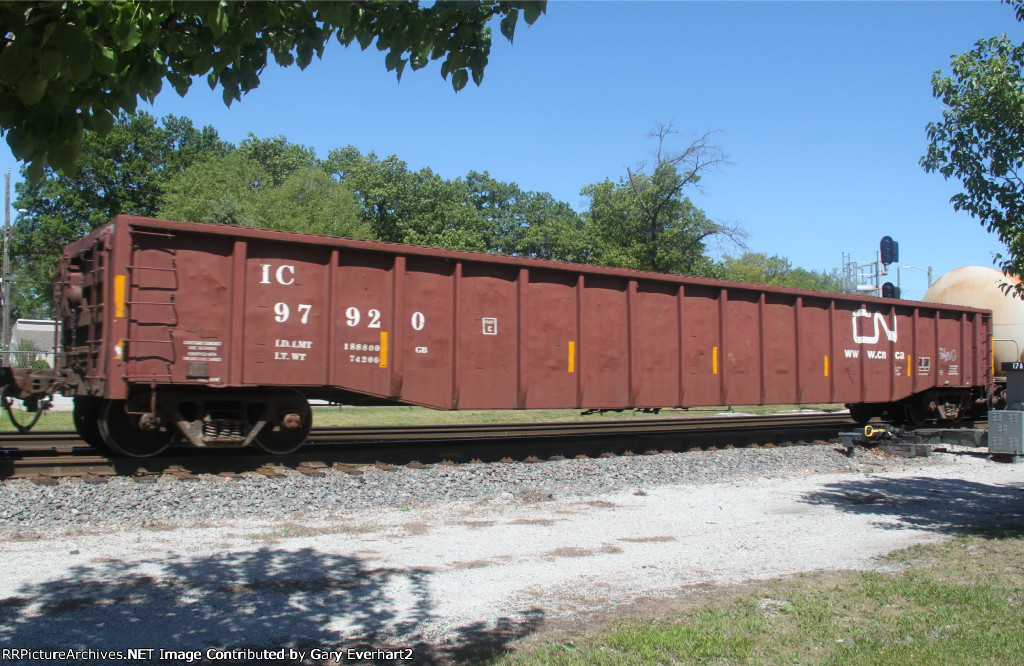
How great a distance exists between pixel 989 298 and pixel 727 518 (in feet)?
46.5

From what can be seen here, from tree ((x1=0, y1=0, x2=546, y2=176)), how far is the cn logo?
1366 cm

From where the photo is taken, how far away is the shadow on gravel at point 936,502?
771 centimetres

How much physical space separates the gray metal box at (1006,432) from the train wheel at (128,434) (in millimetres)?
11857

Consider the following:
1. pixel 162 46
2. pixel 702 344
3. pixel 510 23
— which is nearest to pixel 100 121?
pixel 162 46

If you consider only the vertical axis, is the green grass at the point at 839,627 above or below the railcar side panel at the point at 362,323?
below

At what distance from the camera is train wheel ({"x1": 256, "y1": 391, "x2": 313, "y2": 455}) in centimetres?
1000

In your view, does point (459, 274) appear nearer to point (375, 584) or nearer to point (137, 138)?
point (375, 584)

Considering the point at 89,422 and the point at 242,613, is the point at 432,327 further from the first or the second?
the point at 242,613

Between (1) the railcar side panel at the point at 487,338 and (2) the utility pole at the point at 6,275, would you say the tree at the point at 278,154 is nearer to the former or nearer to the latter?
(2) the utility pole at the point at 6,275

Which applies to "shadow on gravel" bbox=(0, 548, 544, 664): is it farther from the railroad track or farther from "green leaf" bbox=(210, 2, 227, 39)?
the railroad track

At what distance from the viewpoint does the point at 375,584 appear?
5.47m

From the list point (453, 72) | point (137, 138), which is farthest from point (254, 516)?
point (137, 138)

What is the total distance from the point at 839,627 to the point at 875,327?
12.8m

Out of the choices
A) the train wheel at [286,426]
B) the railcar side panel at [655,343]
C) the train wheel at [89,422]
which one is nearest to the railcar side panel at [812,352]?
the railcar side panel at [655,343]
